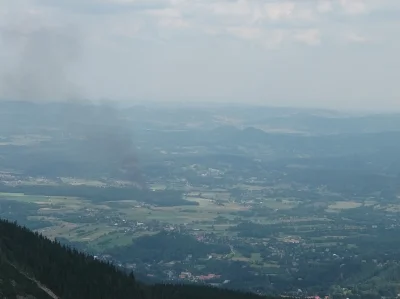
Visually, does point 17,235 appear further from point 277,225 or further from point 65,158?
point 65,158

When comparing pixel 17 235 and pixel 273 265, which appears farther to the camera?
pixel 273 265

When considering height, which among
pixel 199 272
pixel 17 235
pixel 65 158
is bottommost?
pixel 199 272

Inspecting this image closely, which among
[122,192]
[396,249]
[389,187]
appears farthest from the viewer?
[389,187]

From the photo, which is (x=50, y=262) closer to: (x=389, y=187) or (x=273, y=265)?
(x=273, y=265)

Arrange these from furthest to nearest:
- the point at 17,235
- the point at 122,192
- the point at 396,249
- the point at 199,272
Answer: the point at 122,192 → the point at 396,249 → the point at 199,272 → the point at 17,235

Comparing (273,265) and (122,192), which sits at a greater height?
(122,192)

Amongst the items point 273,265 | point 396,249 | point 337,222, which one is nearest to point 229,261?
point 273,265
